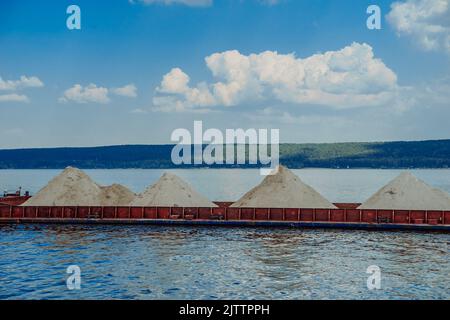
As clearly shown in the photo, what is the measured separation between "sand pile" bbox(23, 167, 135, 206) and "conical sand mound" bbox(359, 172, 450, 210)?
76.7 ft

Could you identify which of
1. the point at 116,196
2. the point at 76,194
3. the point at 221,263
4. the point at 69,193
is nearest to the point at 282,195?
the point at 116,196

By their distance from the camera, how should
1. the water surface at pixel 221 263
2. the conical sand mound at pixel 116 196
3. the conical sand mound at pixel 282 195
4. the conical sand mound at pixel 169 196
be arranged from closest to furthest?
the water surface at pixel 221 263 < the conical sand mound at pixel 282 195 < the conical sand mound at pixel 169 196 < the conical sand mound at pixel 116 196

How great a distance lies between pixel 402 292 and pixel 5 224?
3501 centimetres

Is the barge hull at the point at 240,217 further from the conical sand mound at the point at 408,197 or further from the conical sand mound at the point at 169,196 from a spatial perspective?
the conical sand mound at the point at 408,197

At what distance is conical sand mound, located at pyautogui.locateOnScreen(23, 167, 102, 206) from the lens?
49.2 m

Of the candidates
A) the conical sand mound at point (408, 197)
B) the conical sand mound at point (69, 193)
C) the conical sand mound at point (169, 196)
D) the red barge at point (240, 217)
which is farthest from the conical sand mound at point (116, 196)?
the conical sand mound at point (408, 197)

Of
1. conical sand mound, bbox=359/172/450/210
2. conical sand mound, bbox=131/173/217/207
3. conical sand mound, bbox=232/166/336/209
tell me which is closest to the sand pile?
conical sand mound, bbox=131/173/217/207

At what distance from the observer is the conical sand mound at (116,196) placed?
5112cm

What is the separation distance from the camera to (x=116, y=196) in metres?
52.0

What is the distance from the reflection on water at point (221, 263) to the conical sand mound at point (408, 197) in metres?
5.43

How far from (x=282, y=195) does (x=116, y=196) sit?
1650 cm

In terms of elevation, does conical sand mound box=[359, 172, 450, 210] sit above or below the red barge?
above

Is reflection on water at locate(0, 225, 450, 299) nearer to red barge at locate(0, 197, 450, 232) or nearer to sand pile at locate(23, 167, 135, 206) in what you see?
red barge at locate(0, 197, 450, 232)
